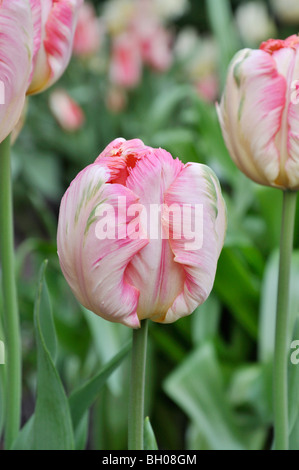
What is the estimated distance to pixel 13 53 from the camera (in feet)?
1.11

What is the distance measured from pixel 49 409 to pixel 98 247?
0.51 feet

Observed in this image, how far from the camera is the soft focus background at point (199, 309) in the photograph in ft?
3.07

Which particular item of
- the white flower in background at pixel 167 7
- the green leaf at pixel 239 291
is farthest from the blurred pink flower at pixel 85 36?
the green leaf at pixel 239 291

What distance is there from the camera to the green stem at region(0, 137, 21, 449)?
15.9 inches

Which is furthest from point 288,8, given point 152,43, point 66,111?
point 66,111

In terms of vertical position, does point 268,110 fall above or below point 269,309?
above

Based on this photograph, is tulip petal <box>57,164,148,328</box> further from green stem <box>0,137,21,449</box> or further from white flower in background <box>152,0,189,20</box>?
white flower in background <box>152,0,189,20</box>

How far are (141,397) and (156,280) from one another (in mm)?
65

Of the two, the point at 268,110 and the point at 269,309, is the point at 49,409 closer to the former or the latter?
the point at 268,110

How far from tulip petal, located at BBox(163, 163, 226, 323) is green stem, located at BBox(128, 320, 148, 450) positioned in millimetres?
17

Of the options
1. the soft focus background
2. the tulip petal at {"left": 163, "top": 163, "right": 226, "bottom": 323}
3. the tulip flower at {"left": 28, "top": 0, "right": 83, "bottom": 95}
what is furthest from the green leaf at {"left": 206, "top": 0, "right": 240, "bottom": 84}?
the tulip petal at {"left": 163, "top": 163, "right": 226, "bottom": 323}

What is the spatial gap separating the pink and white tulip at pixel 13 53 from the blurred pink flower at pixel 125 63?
1578 millimetres
